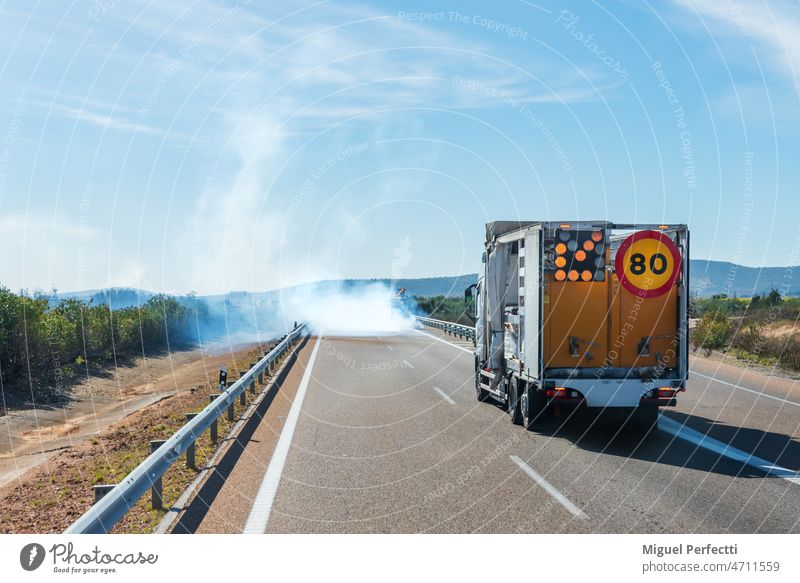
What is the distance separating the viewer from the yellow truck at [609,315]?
13.0m

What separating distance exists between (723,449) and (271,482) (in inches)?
258

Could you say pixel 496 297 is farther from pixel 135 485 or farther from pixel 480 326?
pixel 135 485

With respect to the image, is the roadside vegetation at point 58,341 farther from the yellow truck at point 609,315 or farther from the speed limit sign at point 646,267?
the speed limit sign at point 646,267

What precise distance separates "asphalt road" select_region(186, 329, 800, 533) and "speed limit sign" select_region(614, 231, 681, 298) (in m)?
2.38

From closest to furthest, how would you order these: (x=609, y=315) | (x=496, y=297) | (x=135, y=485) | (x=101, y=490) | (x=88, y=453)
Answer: (x=101, y=490) → (x=135, y=485) → (x=609, y=315) → (x=88, y=453) → (x=496, y=297)

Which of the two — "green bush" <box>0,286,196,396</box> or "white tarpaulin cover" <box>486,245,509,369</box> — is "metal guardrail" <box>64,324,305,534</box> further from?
"green bush" <box>0,286,196,396</box>

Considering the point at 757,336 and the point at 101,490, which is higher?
the point at 101,490

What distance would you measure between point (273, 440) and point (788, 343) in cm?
2152

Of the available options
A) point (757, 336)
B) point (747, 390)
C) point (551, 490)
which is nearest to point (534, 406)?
point (551, 490)

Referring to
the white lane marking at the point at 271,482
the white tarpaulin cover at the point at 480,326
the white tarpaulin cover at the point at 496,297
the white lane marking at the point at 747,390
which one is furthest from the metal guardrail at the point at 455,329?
the white lane marking at the point at 271,482

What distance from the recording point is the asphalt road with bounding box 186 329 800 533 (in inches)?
312

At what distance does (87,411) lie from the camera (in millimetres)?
23766

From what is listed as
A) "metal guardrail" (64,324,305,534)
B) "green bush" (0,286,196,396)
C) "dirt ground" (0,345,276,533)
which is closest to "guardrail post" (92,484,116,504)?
"metal guardrail" (64,324,305,534)

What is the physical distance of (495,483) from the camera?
9.50 m
